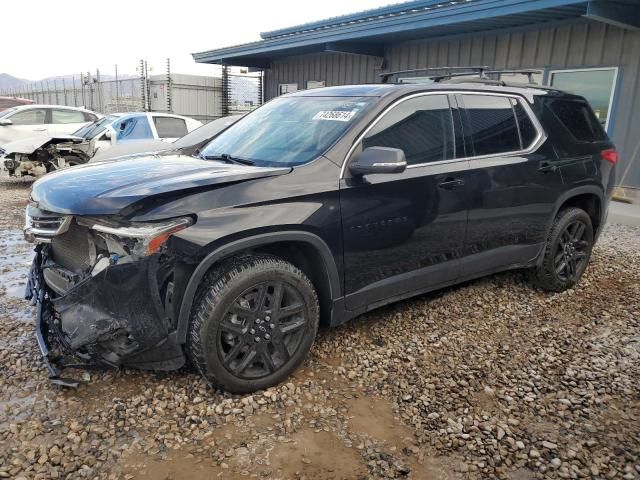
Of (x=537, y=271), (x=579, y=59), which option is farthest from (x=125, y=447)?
(x=579, y=59)

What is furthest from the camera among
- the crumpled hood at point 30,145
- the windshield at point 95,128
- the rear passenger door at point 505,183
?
the windshield at point 95,128

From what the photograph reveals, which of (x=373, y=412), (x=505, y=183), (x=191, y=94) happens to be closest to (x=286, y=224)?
(x=373, y=412)

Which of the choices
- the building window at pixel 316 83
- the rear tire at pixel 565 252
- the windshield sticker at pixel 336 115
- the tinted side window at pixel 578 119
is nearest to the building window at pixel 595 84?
the tinted side window at pixel 578 119

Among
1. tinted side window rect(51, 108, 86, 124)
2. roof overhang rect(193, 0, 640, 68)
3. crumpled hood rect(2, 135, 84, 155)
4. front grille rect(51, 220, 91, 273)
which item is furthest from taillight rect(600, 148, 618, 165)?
tinted side window rect(51, 108, 86, 124)

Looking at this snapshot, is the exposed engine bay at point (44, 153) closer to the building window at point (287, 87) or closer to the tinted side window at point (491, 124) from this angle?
the building window at point (287, 87)

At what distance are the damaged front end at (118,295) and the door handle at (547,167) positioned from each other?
3088mm

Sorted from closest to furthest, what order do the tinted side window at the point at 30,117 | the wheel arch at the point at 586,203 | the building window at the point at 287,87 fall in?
the wheel arch at the point at 586,203 → the tinted side window at the point at 30,117 → the building window at the point at 287,87

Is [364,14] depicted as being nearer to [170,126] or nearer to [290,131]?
[170,126]

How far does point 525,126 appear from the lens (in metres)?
4.34

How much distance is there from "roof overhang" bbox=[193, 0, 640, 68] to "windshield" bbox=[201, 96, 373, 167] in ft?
19.6

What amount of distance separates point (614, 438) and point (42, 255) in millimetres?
3538

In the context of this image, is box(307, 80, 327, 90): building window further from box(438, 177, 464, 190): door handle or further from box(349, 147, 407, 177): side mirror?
box(349, 147, 407, 177): side mirror

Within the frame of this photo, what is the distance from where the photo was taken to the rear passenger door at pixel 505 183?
397cm

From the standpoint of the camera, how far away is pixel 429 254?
12.2 ft
